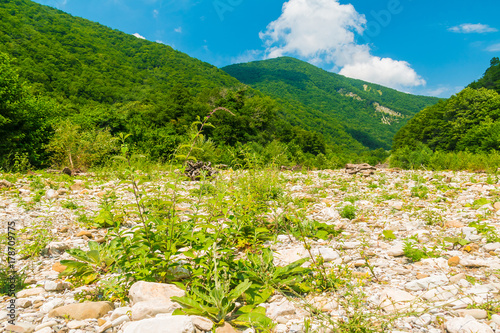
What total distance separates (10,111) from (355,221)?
13877 millimetres

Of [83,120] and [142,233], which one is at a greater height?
[83,120]

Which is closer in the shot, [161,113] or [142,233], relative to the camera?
[142,233]

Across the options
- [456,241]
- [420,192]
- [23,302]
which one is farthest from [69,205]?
[420,192]

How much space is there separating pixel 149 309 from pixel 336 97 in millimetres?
115899

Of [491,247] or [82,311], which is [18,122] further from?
[491,247]

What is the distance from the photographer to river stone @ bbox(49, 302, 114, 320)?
5.77 feet

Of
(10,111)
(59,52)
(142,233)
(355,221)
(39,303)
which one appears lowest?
(355,221)

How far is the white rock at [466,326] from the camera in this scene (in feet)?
4.68

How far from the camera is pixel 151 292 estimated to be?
1889 mm

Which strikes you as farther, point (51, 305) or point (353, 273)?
point (353, 273)

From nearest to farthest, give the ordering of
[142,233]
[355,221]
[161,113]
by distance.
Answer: [142,233], [355,221], [161,113]

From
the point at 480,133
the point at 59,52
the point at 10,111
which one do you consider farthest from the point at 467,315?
the point at 59,52

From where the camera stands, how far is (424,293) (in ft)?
6.14

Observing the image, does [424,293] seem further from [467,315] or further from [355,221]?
[355,221]
